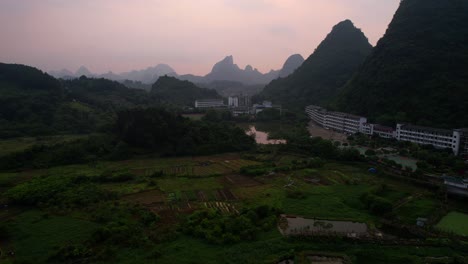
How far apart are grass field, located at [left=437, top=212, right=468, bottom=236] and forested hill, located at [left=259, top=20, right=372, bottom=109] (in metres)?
38.9

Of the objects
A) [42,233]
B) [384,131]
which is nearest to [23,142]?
[42,233]

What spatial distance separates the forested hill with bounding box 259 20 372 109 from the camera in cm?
5634

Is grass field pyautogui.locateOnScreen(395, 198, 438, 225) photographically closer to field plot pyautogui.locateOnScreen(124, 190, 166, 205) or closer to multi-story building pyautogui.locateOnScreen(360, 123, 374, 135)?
field plot pyautogui.locateOnScreen(124, 190, 166, 205)

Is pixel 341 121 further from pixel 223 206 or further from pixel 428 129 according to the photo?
pixel 223 206

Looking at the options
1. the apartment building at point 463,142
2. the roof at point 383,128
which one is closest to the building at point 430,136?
the apartment building at point 463,142

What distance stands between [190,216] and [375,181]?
11.5 m

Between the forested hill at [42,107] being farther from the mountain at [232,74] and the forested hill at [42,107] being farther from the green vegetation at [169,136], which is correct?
the mountain at [232,74]

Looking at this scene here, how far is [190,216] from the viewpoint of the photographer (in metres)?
12.9

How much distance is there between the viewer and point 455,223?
12781 millimetres

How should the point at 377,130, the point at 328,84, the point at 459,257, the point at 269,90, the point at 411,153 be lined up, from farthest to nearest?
the point at 269,90
the point at 328,84
the point at 377,130
the point at 411,153
the point at 459,257

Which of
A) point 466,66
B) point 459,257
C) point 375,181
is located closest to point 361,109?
point 466,66

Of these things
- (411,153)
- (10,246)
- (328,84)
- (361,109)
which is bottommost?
(10,246)

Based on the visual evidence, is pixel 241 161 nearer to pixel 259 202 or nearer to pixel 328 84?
pixel 259 202

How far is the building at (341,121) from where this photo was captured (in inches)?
1238
